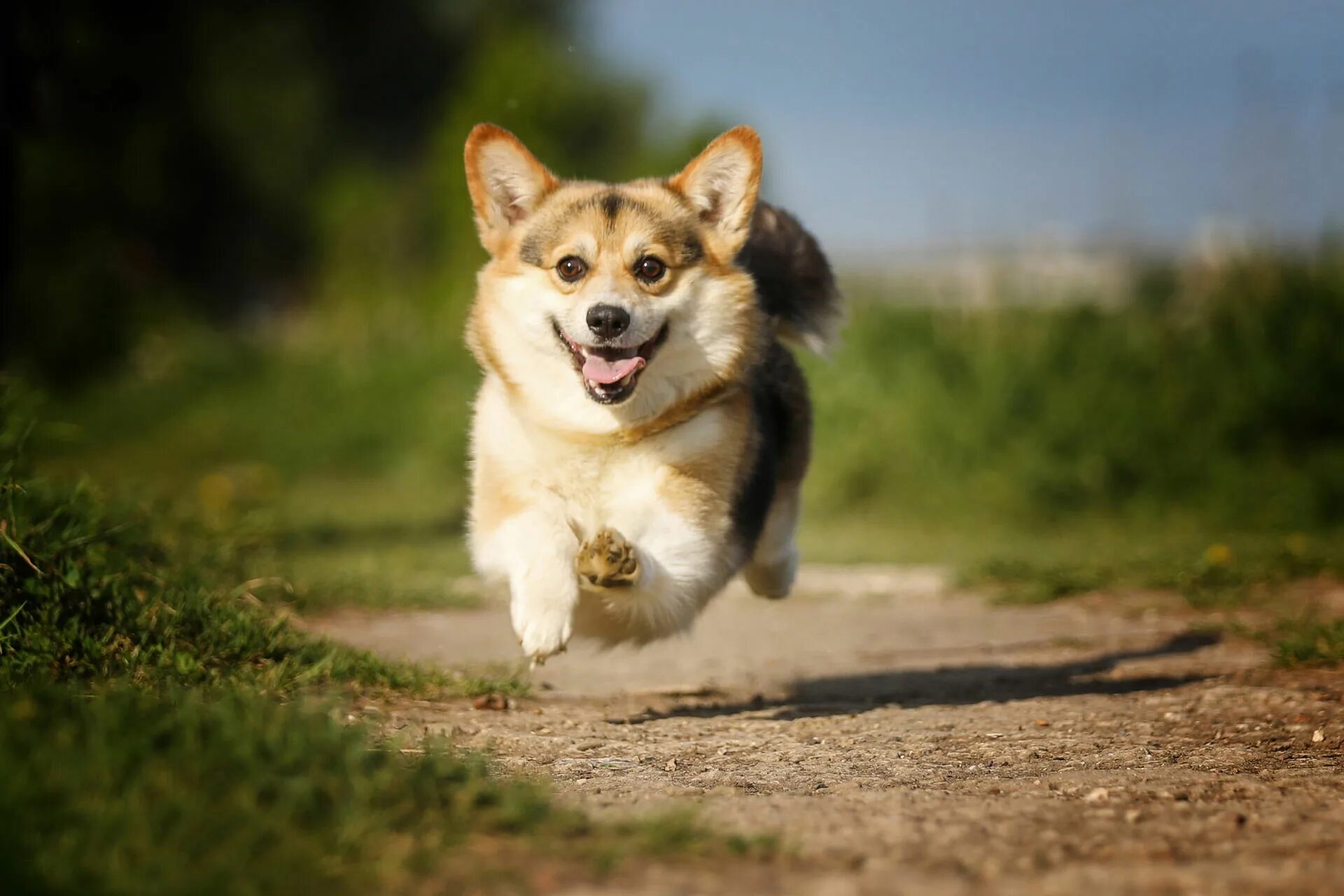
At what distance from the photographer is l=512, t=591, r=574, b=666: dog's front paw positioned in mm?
3496

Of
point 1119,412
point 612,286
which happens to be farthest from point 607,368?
point 1119,412

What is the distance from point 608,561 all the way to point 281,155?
2611 centimetres

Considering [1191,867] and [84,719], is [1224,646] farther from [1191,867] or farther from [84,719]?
[84,719]

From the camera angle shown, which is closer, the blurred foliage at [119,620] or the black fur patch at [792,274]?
the blurred foliage at [119,620]

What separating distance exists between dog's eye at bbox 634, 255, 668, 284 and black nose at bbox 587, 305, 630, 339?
0.88ft

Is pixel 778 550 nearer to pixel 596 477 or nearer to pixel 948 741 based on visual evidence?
pixel 596 477

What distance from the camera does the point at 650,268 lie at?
13.2ft

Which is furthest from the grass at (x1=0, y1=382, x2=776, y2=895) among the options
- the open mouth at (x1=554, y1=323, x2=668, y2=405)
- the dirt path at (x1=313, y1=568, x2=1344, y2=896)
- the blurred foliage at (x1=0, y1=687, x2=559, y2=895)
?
the open mouth at (x1=554, y1=323, x2=668, y2=405)

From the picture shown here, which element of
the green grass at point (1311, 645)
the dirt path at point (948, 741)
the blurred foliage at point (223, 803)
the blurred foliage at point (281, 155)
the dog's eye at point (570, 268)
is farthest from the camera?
the blurred foliage at point (281, 155)

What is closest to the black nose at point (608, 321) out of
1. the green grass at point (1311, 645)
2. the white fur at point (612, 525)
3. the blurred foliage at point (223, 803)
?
the white fur at point (612, 525)

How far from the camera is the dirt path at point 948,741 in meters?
2.44

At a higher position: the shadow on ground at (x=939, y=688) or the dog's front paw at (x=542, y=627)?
the dog's front paw at (x=542, y=627)

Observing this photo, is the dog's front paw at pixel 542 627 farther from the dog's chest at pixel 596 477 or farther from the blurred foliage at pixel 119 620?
the blurred foliage at pixel 119 620

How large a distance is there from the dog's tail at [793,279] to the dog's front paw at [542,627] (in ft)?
5.13
